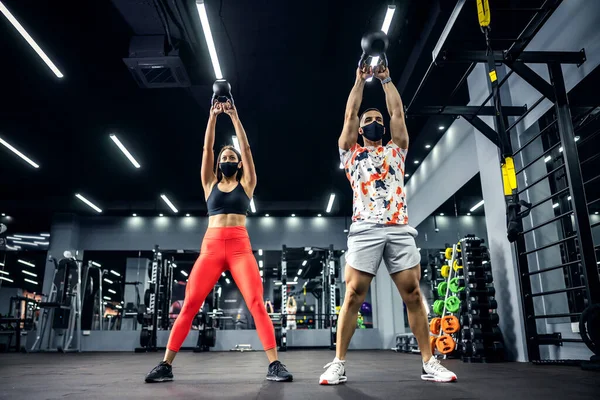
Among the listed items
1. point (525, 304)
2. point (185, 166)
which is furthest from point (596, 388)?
point (185, 166)

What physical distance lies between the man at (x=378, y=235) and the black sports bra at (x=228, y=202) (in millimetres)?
631

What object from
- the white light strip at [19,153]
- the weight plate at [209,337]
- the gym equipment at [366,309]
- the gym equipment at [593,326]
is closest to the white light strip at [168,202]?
the white light strip at [19,153]

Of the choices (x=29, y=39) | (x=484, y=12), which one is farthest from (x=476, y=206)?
(x=29, y=39)

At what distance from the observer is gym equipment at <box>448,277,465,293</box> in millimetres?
4520

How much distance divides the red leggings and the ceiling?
218 centimetres

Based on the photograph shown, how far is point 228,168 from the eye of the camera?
8.32 feet

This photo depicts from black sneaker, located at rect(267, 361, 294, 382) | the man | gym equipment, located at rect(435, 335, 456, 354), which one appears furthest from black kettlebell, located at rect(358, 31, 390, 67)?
gym equipment, located at rect(435, 335, 456, 354)

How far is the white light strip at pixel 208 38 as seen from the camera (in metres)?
4.00

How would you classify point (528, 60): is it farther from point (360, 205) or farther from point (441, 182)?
point (441, 182)

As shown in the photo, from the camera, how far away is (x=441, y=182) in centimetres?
655

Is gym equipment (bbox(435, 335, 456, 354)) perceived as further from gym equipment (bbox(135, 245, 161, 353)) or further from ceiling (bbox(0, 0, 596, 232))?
gym equipment (bbox(135, 245, 161, 353))

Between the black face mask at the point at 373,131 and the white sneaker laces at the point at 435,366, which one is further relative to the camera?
the black face mask at the point at 373,131

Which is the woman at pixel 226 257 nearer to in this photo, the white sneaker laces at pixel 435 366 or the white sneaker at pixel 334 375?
the white sneaker at pixel 334 375

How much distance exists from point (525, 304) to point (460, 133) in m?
2.92
